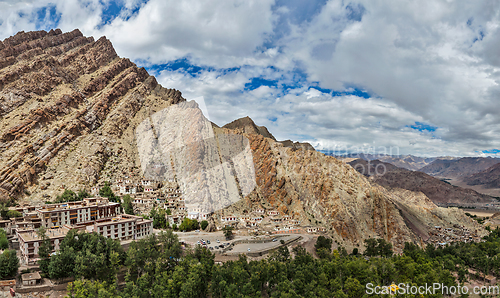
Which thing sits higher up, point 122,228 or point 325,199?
point 325,199

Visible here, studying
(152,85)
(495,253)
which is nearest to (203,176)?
(152,85)

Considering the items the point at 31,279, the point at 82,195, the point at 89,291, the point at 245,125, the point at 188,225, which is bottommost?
the point at 89,291

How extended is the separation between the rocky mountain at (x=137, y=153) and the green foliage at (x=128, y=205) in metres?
13.7

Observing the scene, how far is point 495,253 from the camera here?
67250 mm

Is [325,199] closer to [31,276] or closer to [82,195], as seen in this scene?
[82,195]

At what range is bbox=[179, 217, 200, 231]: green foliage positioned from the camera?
67.2m

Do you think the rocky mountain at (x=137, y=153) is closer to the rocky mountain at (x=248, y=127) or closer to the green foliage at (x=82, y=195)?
the rocky mountain at (x=248, y=127)

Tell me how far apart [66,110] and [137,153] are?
2583 centimetres

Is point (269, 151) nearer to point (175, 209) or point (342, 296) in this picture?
point (175, 209)

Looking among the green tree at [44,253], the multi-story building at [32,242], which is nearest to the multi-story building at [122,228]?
the multi-story building at [32,242]

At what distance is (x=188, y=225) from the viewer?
6806cm

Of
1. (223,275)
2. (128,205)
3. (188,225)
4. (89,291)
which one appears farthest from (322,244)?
(89,291)

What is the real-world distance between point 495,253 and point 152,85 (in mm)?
127702

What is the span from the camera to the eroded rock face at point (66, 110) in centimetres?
7731
